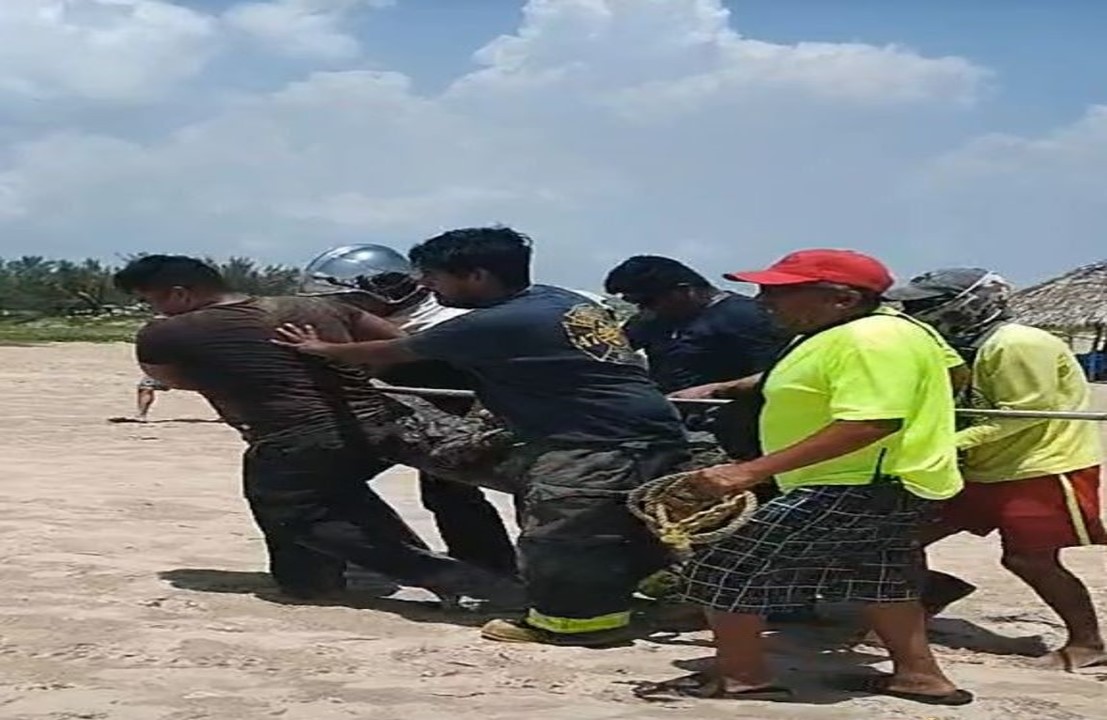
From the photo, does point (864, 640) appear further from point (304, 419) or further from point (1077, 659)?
point (304, 419)

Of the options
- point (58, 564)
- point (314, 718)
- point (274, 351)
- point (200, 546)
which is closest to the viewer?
point (314, 718)

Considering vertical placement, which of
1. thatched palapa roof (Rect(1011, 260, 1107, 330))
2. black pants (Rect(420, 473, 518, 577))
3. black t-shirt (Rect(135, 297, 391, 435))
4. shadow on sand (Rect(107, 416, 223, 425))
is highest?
thatched palapa roof (Rect(1011, 260, 1107, 330))

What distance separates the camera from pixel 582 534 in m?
6.38

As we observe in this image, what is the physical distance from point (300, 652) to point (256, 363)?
4.69 feet

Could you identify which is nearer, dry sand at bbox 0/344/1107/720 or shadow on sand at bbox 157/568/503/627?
dry sand at bbox 0/344/1107/720

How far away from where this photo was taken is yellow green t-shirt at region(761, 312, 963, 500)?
521 centimetres

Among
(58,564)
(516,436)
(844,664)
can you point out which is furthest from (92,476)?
(844,664)

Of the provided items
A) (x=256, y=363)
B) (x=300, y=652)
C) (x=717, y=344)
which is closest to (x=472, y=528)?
(x=256, y=363)

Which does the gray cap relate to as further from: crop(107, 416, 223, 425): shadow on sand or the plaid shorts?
crop(107, 416, 223, 425): shadow on sand

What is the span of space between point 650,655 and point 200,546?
3.49 meters

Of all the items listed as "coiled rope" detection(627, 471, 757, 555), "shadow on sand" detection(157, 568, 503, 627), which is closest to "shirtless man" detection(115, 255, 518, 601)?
"shadow on sand" detection(157, 568, 503, 627)

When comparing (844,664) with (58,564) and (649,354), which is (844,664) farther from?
(58,564)

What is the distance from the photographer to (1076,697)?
19.1 feet

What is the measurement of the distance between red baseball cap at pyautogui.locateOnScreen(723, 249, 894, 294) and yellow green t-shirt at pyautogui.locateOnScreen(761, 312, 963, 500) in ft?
0.40
